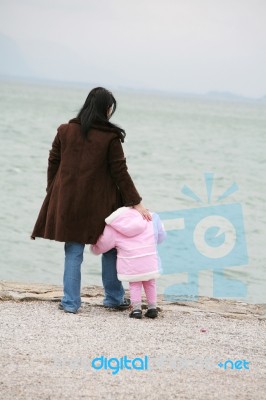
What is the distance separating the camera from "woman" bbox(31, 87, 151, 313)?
6172 mm

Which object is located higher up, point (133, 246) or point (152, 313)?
point (133, 246)

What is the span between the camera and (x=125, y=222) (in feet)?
20.3

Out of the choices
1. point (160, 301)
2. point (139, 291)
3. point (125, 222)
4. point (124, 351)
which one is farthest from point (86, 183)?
point (160, 301)

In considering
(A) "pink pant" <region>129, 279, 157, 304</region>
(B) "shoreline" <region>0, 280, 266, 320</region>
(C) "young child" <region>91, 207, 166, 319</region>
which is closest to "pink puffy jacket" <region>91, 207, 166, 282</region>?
(C) "young child" <region>91, 207, 166, 319</region>

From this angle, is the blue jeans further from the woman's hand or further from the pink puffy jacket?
the woman's hand

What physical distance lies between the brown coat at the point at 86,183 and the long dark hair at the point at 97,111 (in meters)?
0.04

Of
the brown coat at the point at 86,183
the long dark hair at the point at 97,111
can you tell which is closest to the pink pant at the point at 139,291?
the brown coat at the point at 86,183

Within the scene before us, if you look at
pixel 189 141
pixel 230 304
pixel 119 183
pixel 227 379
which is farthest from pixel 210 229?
pixel 189 141

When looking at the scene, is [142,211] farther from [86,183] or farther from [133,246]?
[86,183]

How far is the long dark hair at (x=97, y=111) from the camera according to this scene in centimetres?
616

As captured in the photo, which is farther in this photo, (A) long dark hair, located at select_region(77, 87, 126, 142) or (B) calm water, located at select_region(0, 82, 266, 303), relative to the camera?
(B) calm water, located at select_region(0, 82, 266, 303)

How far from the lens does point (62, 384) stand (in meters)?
4.62

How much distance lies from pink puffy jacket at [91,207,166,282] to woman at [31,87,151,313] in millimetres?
69

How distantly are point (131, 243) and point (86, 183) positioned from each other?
0.56 meters
